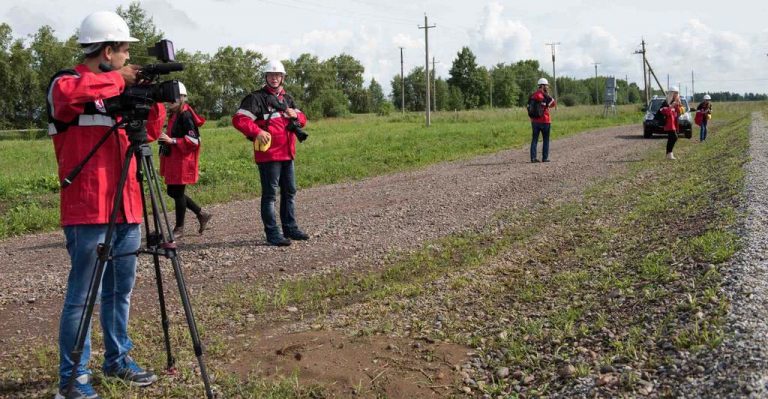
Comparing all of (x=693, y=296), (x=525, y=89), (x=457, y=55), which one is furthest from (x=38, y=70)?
(x=525, y=89)

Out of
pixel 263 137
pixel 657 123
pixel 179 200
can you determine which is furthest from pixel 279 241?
pixel 657 123

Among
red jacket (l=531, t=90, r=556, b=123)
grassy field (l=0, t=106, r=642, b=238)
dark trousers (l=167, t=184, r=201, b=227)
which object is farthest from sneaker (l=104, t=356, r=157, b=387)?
red jacket (l=531, t=90, r=556, b=123)

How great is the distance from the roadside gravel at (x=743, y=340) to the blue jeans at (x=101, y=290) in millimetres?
3207

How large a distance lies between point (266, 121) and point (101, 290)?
3925mm

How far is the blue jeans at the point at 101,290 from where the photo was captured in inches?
142

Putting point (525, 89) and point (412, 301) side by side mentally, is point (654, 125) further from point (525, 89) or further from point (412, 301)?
point (525, 89)

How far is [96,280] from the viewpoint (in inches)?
135

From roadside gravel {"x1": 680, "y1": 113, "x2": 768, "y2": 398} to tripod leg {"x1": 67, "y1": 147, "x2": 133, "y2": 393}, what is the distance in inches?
123

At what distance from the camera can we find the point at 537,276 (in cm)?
638

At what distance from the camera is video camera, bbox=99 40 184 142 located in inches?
140

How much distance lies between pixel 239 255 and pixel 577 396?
4.78 meters

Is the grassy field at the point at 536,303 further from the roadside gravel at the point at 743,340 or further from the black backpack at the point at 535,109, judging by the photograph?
the black backpack at the point at 535,109

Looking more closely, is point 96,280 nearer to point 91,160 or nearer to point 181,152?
point 91,160

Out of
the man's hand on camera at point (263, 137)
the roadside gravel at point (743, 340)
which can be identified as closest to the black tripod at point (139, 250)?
the roadside gravel at point (743, 340)
